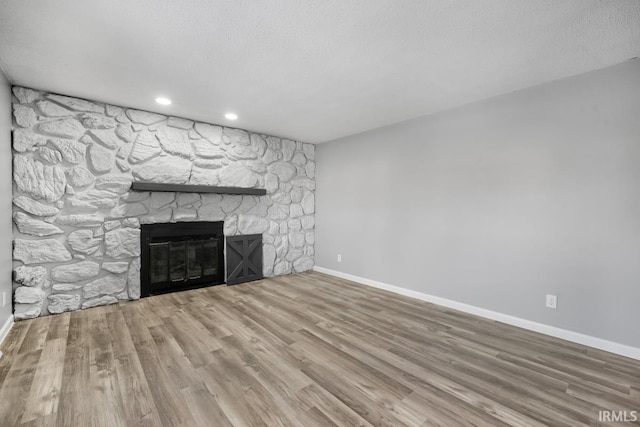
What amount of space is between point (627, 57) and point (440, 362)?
2730 mm

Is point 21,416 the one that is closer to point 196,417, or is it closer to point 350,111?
point 196,417

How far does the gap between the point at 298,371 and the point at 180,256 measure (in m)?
2.52

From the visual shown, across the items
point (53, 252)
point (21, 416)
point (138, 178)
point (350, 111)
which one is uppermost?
point (350, 111)

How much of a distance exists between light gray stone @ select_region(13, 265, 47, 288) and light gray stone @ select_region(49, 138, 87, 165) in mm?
1144

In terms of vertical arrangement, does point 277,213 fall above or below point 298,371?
above

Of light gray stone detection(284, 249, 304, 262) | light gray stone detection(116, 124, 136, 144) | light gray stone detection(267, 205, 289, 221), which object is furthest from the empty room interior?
light gray stone detection(284, 249, 304, 262)

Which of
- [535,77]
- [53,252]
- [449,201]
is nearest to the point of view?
[535,77]

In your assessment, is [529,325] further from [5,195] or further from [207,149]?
[5,195]

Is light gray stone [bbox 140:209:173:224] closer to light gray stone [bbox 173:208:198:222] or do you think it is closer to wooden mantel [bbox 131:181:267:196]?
light gray stone [bbox 173:208:198:222]

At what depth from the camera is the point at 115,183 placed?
3250 millimetres

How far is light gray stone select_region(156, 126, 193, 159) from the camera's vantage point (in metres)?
3.57

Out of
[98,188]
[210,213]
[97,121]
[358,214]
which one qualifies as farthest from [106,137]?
[358,214]

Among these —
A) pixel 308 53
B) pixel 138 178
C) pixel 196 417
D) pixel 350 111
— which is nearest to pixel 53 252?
pixel 138 178

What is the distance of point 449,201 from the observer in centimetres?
329
